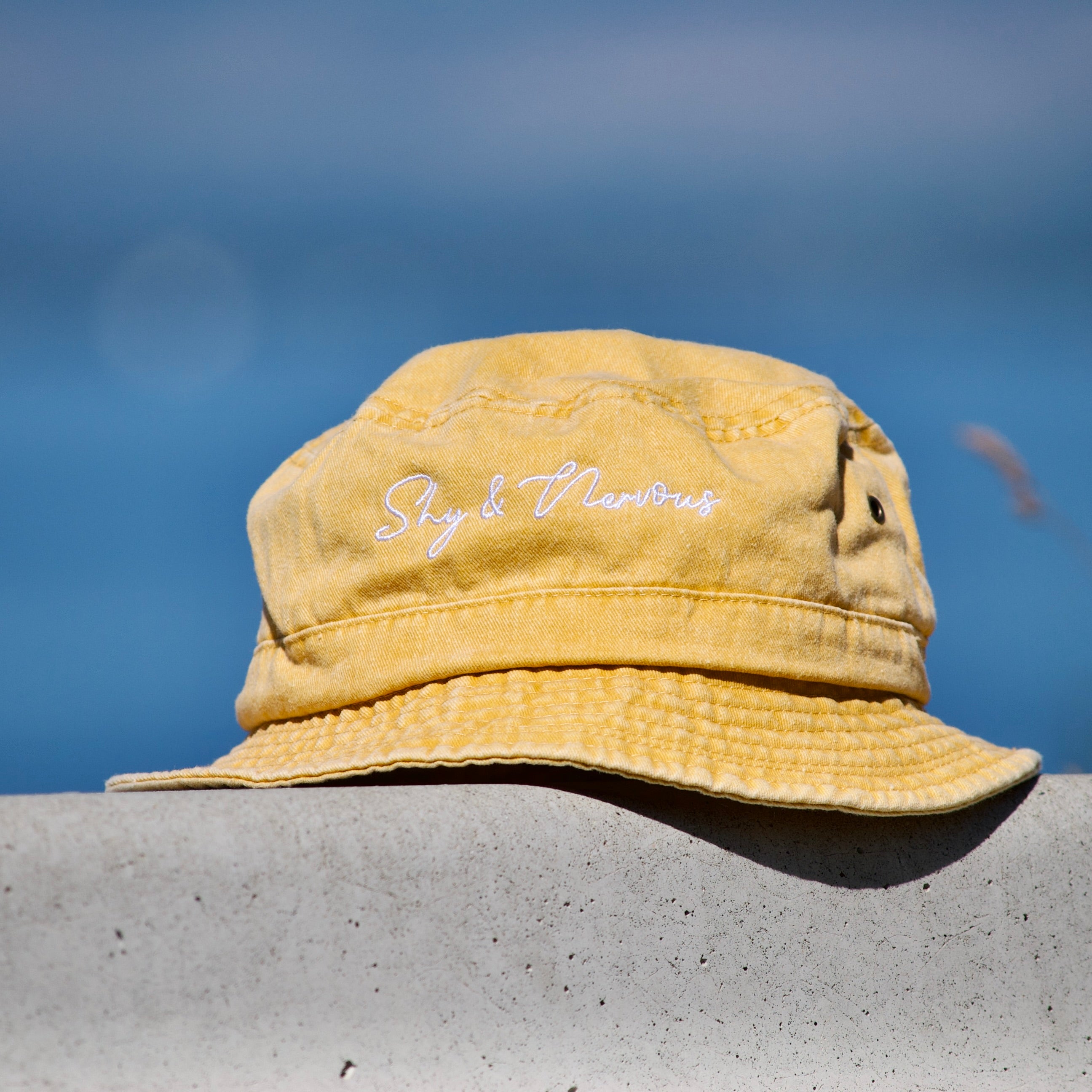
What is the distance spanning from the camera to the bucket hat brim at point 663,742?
3.00ft

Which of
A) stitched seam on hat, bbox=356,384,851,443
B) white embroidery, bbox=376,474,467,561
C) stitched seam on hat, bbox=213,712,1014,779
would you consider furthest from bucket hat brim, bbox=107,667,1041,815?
stitched seam on hat, bbox=356,384,851,443

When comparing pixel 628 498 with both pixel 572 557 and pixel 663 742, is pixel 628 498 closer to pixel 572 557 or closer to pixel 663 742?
pixel 572 557

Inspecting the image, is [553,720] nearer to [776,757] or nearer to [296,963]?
[776,757]

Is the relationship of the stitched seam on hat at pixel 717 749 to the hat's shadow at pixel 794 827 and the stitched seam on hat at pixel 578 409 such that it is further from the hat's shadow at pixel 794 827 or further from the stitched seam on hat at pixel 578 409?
the stitched seam on hat at pixel 578 409

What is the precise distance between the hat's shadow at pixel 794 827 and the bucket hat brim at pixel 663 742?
37 millimetres

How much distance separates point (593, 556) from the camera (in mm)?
1056

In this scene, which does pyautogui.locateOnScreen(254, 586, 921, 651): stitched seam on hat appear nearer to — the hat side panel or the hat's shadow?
the hat side panel

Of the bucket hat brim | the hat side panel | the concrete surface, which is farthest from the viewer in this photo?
the hat side panel

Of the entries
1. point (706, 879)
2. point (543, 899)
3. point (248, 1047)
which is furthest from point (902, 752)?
point (248, 1047)

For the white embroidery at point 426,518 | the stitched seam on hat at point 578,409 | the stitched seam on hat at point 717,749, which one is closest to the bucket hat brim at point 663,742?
the stitched seam on hat at point 717,749

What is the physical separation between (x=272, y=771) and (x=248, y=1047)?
29cm

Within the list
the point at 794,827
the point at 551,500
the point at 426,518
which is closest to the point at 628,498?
the point at 551,500

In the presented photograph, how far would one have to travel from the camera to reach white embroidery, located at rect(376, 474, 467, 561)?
42.5 inches

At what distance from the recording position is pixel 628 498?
3.48 feet
